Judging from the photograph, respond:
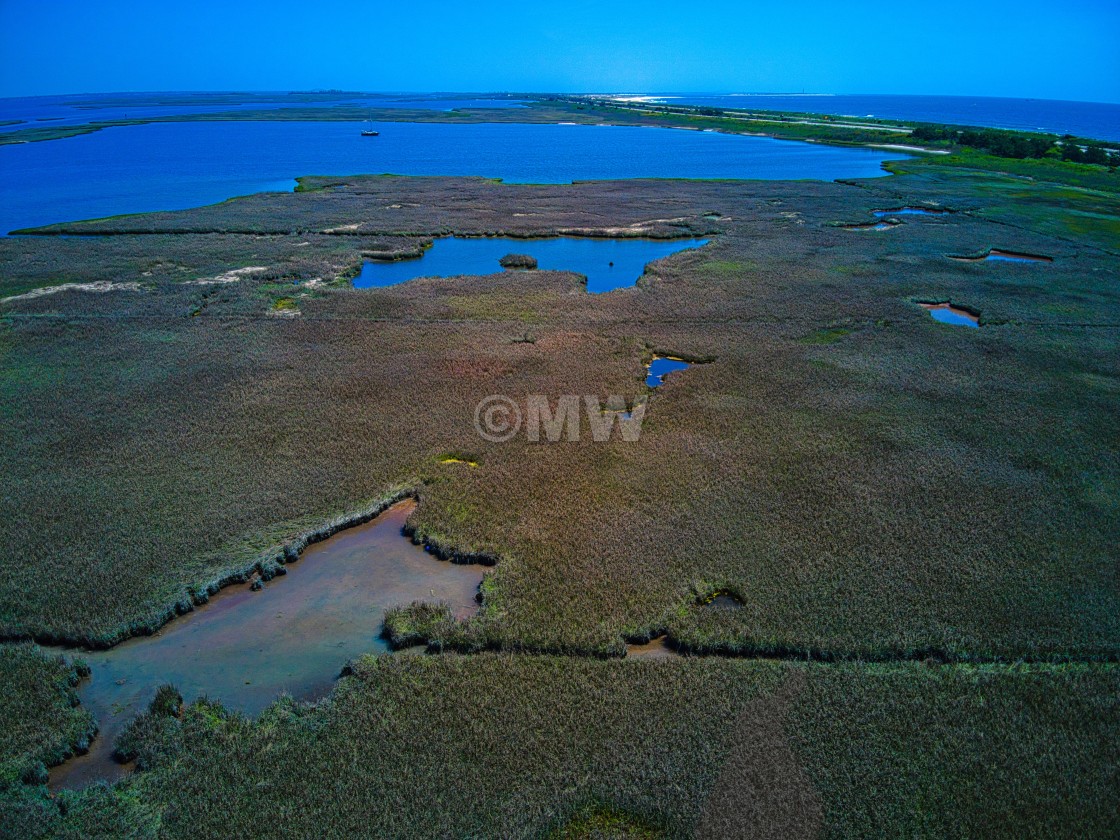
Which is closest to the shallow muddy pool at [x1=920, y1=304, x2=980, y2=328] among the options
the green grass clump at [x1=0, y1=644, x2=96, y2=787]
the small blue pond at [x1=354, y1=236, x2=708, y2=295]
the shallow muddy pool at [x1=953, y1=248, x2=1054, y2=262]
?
the shallow muddy pool at [x1=953, y1=248, x2=1054, y2=262]

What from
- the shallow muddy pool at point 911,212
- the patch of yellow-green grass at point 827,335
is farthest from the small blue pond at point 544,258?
the shallow muddy pool at point 911,212

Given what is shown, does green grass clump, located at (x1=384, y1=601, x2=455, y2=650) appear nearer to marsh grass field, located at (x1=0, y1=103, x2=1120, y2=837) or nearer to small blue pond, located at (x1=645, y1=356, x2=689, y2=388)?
marsh grass field, located at (x1=0, y1=103, x2=1120, y2=837)

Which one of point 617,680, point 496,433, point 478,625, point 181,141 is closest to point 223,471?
point 496,433

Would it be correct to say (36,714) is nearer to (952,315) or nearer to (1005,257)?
(952,315)

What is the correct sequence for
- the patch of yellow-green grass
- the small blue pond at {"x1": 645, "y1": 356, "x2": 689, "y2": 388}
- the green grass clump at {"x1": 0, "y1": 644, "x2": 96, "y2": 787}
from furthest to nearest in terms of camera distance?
the patch of yellow-green grass, the small blue pond at {"x1": 645, "y1": 356, "x2": 689, "y2": 388}, the green grass clump at {"x1": 0, "y1": 644, "x2": 96, "y2": 787}

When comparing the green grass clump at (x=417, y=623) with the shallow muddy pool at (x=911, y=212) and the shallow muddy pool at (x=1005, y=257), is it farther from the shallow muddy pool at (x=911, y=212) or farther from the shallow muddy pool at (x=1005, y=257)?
the shallow muddy pool at (x=911, y=212)
